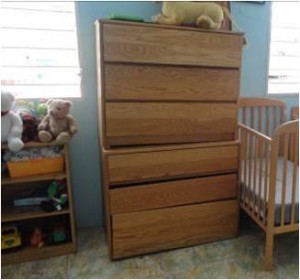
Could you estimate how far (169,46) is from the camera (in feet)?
5.03

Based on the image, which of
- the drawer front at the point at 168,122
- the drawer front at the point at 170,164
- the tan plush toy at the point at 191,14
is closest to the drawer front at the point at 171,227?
the drawer front at the point at 170,164

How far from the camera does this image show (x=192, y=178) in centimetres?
173

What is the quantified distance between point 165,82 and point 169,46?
0.66 ft

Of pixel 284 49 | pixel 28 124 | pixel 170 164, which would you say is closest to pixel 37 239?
pixel 28 124

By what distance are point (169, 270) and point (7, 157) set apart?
46.6 inches

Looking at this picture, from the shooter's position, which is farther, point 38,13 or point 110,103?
point 38,13

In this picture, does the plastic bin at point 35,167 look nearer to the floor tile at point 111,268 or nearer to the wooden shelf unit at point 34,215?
the wooden shelf unit at point 34,215

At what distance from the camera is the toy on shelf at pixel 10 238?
1.68m

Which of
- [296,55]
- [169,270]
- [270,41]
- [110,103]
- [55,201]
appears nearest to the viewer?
[110,103]

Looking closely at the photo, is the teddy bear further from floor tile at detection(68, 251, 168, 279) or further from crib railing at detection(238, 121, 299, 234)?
crib railing at detection(238, 121, 299, 234)

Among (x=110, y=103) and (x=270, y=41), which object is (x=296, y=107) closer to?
(x=270, y=41)

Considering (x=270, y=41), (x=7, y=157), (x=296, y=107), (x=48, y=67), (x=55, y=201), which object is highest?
(x=270, y=41)

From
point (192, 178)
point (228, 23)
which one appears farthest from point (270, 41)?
point (192, 178)

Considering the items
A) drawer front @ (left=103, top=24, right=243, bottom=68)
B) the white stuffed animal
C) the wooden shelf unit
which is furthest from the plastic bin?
drawer front @ (left=103, top=24, right=243, bottom=68)
